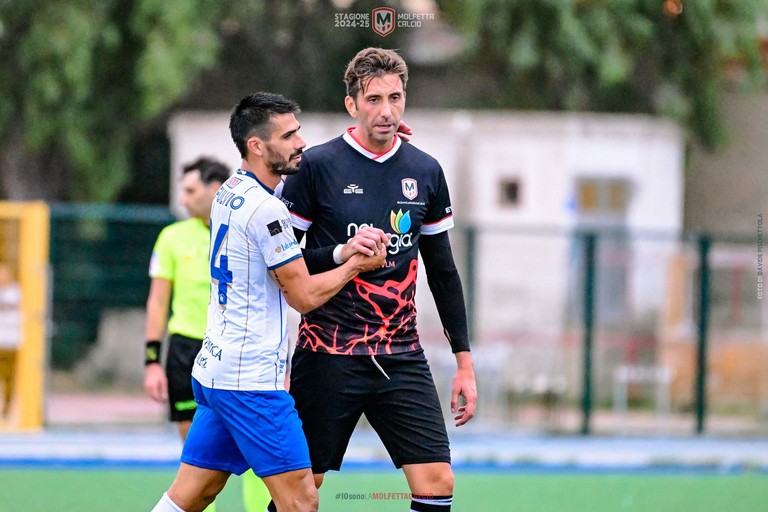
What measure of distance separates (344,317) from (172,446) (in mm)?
Answer: 7741

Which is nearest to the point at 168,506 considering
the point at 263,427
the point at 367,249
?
the point at 263,427

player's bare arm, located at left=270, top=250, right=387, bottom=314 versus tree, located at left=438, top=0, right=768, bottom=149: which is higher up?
tree, located at left=438, top=0, right=768, bottom=149

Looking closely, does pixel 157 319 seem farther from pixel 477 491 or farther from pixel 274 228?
pixel 477 491

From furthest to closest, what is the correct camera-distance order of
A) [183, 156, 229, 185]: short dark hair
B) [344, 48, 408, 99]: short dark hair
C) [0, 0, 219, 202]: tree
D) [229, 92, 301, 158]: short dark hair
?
1. [0, 0, 219, 202]: tree
2. [183, 156, 229, 185]: short dark hair
3. [344, 48, 408, 99]: short dark hair
4. [229, 92, 301, 158]: short dark hair

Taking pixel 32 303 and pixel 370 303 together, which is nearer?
pixel 370 303

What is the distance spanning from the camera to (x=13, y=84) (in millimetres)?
17719

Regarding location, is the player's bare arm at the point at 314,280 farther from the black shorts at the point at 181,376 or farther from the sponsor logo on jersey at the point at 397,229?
the black shorts at the point at 181,376

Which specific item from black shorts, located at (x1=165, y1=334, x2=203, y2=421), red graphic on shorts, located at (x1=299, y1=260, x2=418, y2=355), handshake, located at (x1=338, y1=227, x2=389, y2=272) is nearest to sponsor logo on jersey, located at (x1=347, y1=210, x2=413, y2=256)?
red graphic on shorts, located at (x1=299, y1=260, x2=418, y2=355)

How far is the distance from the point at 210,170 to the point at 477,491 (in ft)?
12.0

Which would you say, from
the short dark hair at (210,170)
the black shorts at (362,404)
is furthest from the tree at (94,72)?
the black shorts at (362,404)

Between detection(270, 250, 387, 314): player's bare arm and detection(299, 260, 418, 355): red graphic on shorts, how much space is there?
0.32 meters

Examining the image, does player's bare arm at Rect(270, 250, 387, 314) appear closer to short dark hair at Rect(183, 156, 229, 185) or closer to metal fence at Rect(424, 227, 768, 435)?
short dark hair at Rect(183, 156, 229, 185)

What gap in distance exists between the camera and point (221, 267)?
5445 mm

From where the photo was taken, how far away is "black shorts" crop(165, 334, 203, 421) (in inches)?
297
